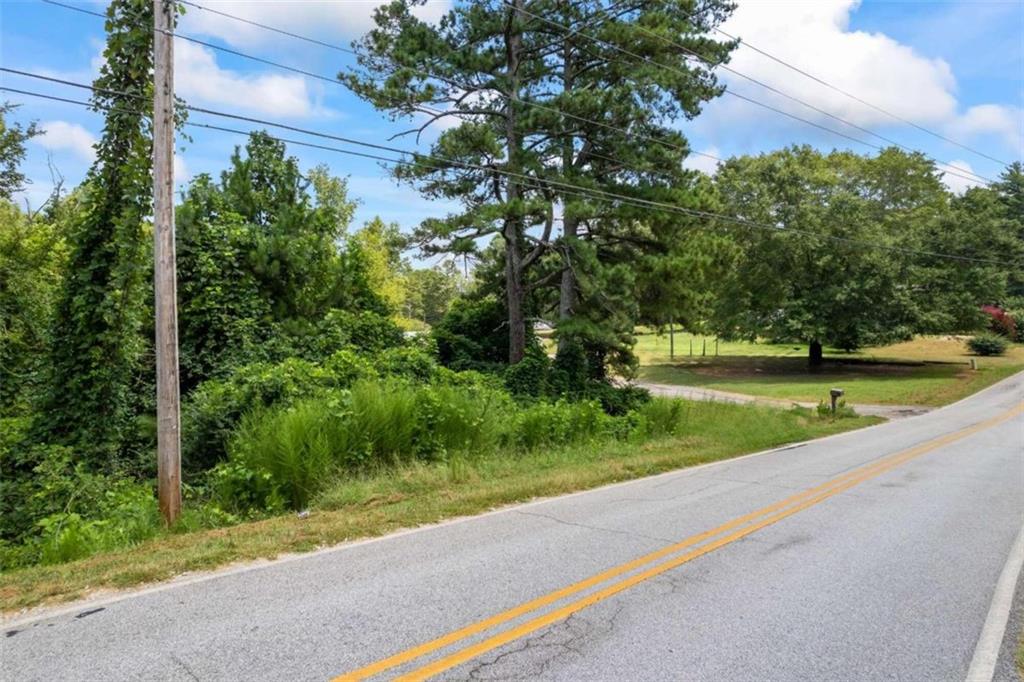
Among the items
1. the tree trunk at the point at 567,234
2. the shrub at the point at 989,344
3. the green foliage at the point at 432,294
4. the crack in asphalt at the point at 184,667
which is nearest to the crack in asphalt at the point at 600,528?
the crack in asphalt at the point at 184,667

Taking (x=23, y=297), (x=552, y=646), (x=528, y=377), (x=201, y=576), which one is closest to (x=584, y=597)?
(x=552, y=646)

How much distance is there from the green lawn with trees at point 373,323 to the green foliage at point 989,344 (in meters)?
20.1

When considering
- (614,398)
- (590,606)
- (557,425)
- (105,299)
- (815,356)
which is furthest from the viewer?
(815,356)

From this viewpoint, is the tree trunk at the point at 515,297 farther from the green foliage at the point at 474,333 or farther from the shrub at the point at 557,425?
the shrub at the point at 557,425

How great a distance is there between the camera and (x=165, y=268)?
839cm

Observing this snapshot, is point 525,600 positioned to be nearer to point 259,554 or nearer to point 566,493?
point 259,554

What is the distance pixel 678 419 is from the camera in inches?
666

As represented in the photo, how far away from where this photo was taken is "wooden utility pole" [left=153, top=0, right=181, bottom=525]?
328 inches

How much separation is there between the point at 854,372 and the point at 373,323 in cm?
3645

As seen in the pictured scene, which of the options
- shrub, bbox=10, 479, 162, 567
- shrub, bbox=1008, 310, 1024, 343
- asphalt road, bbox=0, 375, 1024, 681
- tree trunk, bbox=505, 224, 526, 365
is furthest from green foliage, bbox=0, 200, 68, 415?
shrub, bbox=1008, 310, 1024, 343

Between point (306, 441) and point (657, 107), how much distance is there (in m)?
14.7

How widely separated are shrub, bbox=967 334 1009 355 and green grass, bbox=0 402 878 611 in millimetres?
45099

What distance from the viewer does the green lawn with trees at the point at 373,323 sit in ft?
28.6

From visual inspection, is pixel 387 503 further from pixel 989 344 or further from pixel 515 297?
pixel 989 344
